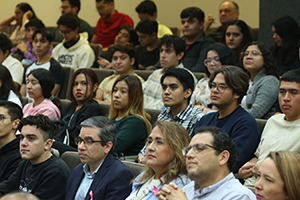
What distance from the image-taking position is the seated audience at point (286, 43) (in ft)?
13.8

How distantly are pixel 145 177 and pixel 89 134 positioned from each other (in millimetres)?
436

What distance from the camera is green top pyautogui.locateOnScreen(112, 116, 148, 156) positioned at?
11.3 feet

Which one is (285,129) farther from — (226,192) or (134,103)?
(134,103)

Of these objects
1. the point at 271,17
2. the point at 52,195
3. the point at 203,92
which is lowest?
the point at 52,195

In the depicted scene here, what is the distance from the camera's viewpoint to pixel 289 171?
5.86 ft

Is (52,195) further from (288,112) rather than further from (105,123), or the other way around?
(288,112)

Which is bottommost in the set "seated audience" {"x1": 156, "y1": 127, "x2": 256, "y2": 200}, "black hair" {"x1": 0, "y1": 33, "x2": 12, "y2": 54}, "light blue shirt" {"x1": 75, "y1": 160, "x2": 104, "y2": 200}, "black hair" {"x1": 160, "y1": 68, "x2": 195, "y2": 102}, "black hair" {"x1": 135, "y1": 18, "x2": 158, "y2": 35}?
"light blue shirt" {"x1": 75, "y1": 160, "x2": 104, "y2": 200}

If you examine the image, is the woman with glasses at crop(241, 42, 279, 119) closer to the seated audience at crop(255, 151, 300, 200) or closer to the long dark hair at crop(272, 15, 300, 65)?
the long dark hair at crop(272, 15, 300, 65)

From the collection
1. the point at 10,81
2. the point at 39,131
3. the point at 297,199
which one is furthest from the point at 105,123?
the point at 10,81

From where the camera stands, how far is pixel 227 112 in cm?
296

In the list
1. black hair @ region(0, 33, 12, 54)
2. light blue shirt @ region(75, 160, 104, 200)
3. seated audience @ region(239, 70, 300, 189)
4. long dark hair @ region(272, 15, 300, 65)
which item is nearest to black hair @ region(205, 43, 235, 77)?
long dark hair @ region(272, 15, 300, 65)

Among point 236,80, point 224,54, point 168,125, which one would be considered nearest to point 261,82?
point 224,54

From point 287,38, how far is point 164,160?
2.35 metres

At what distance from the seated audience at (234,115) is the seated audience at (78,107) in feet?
3.80
